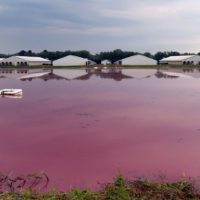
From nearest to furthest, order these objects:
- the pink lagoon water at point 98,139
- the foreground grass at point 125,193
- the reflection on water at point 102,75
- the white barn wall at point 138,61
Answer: the foreground grass at point 125,193, the pink lagoon water at point 98,139, the reflection on water at point 102,75, the white barn wall at point 138,61

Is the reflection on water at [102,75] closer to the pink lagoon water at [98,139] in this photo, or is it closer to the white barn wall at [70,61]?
the pink lagoon water at [98,139]

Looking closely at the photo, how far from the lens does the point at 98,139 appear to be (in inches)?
254

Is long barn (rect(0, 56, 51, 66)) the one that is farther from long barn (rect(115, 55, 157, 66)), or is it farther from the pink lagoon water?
the pink lagoon water

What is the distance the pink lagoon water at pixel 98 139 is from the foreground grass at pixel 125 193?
52 cm

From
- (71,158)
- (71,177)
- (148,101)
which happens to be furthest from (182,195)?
(148,101)

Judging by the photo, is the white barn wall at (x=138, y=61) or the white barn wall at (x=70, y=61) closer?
the white barn wall at (x=138, y=61)

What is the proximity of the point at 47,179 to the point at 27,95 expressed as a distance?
8.93 m

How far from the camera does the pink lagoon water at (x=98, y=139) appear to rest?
481 cm

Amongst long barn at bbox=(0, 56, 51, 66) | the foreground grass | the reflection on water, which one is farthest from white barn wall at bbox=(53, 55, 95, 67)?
the foreground grass

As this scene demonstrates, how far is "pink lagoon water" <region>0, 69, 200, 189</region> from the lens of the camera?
189 inches

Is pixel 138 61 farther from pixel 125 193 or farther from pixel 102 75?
pixel 125 193

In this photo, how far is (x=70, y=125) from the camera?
304 inches

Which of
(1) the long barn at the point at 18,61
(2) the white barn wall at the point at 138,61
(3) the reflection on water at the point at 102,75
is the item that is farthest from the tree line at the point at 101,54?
(3) the reflection on water at the point at 102,75

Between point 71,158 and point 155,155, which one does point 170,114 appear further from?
point 71,158
